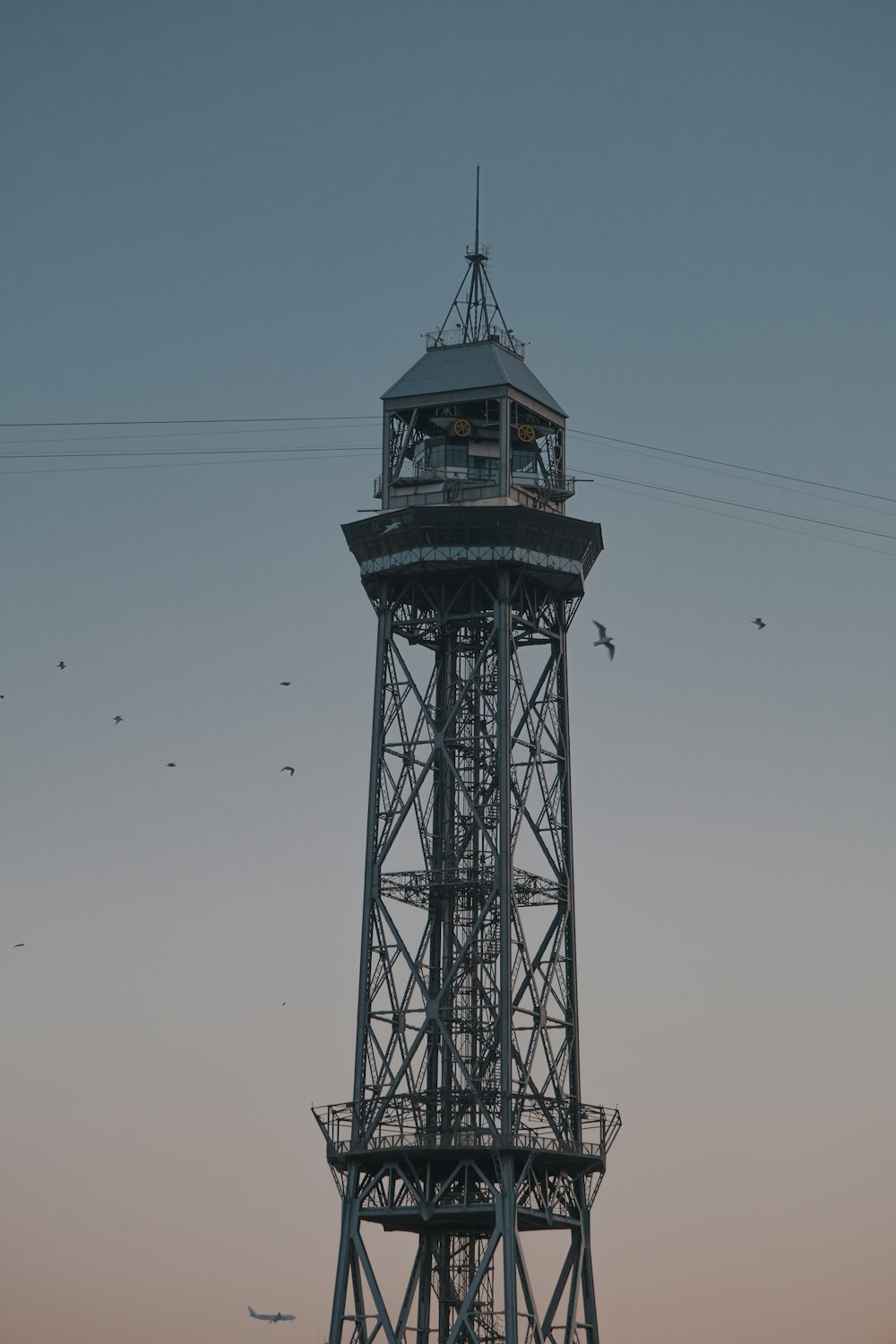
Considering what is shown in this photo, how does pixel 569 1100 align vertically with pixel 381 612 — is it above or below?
below

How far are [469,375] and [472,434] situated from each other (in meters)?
2.84

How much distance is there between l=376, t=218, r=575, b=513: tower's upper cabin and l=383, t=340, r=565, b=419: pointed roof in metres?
0.04

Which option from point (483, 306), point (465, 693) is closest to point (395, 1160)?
point (465, 693)

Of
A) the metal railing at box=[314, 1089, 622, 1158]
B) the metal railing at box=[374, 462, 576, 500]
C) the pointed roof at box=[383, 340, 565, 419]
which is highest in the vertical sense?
the pointed roof at box=[383, 340, 565, 419]

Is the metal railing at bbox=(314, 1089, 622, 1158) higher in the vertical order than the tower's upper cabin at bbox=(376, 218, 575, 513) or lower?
lower

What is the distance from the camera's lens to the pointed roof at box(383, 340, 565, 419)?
125 metres

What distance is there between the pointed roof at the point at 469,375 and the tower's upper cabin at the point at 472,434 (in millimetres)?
43

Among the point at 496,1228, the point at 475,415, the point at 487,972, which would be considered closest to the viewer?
the point at 496,1228

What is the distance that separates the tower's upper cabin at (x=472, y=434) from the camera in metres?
124

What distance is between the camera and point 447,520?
12050 cm

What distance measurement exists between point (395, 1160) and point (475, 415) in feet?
118

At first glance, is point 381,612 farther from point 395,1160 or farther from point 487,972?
point 395,1160

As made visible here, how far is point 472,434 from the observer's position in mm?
126500

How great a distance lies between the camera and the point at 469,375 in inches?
4951
